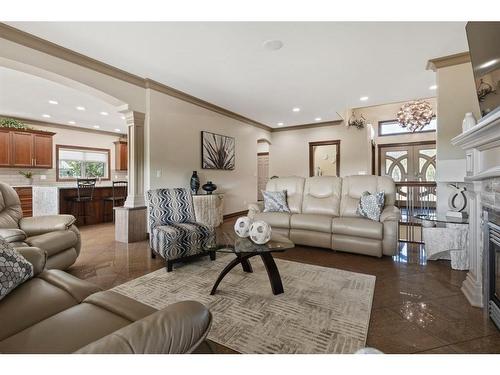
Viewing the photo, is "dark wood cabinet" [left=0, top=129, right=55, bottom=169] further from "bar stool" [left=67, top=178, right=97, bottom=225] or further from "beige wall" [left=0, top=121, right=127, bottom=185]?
Answer: "bar stool" [left=67, top=178, right=97, bottom=225]

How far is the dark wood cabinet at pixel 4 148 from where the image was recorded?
5.34 m

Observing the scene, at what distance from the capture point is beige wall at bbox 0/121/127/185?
5.78m

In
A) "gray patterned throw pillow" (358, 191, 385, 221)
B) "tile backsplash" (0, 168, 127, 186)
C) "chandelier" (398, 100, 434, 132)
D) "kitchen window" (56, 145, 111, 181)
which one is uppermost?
"chandelier" (398, 100, 434, 132)

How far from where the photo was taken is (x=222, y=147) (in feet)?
18.6

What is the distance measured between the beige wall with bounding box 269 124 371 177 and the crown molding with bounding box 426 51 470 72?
3451 mm

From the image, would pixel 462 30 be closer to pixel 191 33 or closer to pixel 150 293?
pixel 191 33

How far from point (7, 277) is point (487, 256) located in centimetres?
315

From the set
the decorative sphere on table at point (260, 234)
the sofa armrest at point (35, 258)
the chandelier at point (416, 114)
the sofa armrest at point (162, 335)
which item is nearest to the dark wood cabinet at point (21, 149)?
the sofa armrest at point (35, 258)

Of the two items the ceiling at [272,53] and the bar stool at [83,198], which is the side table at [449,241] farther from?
the bar stool at [83,198]

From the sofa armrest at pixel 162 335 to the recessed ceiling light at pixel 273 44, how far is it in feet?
9.60

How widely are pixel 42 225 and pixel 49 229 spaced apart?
10 cm

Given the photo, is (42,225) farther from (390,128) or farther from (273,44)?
(390,128)

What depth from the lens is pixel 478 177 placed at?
1946mm

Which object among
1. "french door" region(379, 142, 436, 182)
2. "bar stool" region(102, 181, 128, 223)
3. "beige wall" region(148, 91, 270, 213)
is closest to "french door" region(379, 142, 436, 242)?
"french door" region(379, 142, 436, 182)
